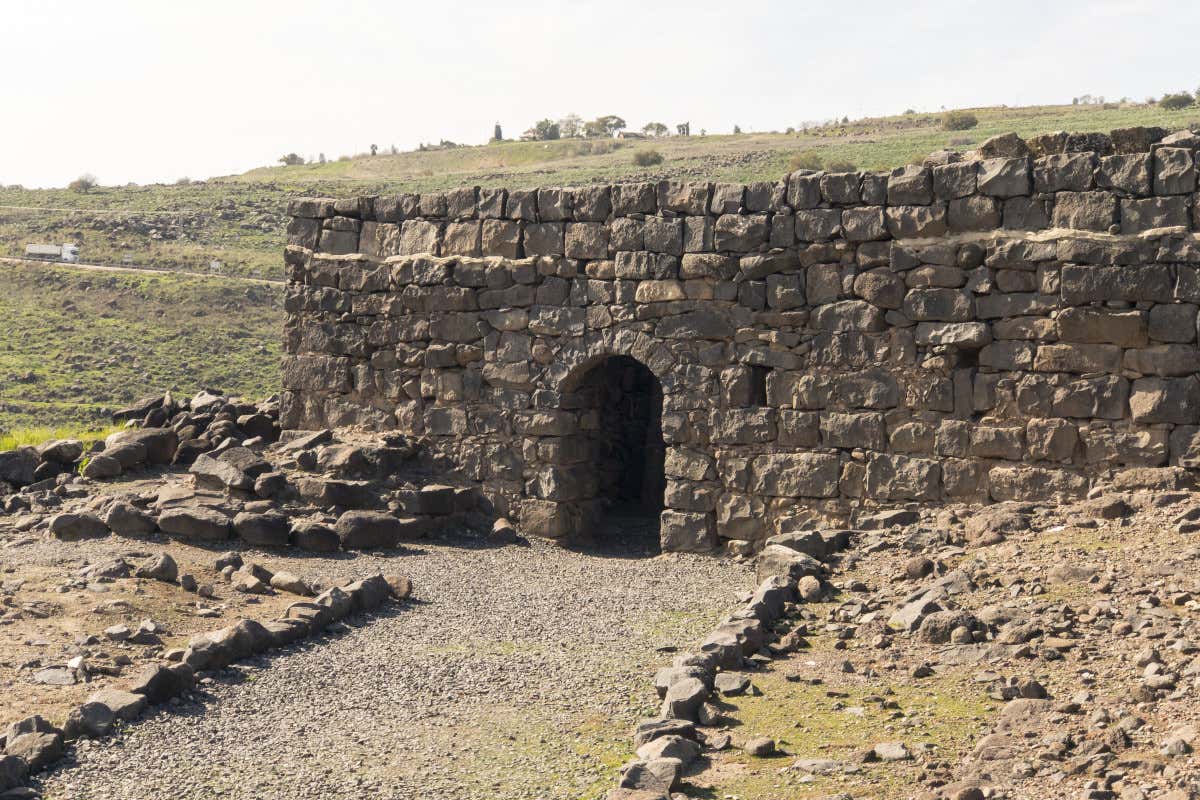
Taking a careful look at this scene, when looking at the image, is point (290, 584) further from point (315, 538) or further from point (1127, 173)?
point (1127, 173)

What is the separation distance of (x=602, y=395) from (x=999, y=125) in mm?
→ 19872

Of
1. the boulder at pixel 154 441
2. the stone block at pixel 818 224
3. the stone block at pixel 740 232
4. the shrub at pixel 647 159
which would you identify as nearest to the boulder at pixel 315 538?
the boulder at pixel 154 441

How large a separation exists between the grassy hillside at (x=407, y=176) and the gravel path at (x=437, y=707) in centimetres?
1792

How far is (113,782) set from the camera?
21.2 ft

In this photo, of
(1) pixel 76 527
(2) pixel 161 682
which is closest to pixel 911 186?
(2) pixel 161 682

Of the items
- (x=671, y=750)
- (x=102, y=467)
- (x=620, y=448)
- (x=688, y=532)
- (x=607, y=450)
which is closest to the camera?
(x=671, y=750)

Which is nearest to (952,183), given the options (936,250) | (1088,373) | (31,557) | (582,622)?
(936,250)

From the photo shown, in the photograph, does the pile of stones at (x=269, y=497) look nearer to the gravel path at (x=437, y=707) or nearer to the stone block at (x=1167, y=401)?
the gravel path at (x=437, y=707)

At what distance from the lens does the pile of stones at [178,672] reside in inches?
259

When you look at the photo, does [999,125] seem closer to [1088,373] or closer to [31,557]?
[1088,373]

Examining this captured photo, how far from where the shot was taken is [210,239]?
125 feet

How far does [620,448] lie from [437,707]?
25.1 feet

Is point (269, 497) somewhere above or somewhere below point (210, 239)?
below

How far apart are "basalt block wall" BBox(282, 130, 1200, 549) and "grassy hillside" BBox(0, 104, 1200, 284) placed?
1457cm
